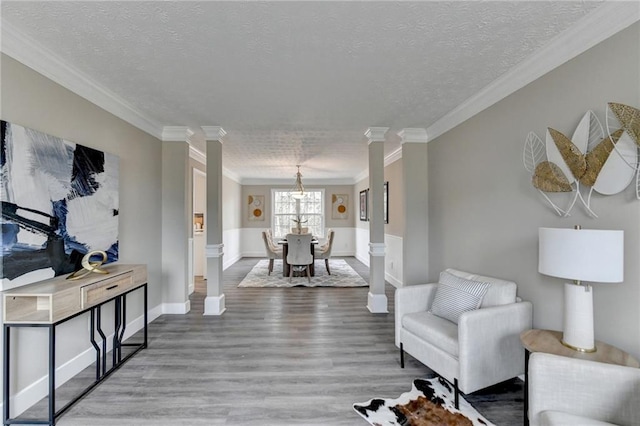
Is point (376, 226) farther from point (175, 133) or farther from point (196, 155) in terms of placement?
point (196, 155)

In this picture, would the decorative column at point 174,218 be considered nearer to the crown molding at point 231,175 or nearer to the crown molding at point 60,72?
the crown molding at point 60,72

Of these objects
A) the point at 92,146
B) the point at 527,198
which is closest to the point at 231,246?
the point at 92,146

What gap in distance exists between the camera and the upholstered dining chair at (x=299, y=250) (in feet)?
17.6

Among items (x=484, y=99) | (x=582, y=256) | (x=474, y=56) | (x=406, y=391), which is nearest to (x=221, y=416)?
(x=406, y=391)

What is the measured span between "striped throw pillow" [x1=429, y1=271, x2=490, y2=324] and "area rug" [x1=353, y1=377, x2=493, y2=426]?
55 centimetres

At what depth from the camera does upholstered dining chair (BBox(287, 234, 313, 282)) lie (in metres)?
5.38

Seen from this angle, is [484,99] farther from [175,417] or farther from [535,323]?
[175,417]

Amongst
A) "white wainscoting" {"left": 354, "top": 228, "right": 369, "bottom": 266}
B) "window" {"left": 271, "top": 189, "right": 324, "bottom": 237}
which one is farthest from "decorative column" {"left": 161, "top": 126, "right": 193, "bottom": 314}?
"window" {"left": 271, "top": 189, "right": 324, "bottom": 237}

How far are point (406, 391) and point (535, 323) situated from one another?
108 cm

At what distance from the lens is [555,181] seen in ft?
6.07

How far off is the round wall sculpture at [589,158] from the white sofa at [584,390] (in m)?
0.91

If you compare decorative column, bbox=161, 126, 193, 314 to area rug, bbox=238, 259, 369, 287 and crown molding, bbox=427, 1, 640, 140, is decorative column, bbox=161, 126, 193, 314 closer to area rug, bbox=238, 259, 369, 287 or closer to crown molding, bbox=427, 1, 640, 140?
area rug, bbox=238, 259, 369, 287

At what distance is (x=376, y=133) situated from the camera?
12.1 ft

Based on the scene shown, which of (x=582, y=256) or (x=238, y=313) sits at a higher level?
(x=582, y=256)
